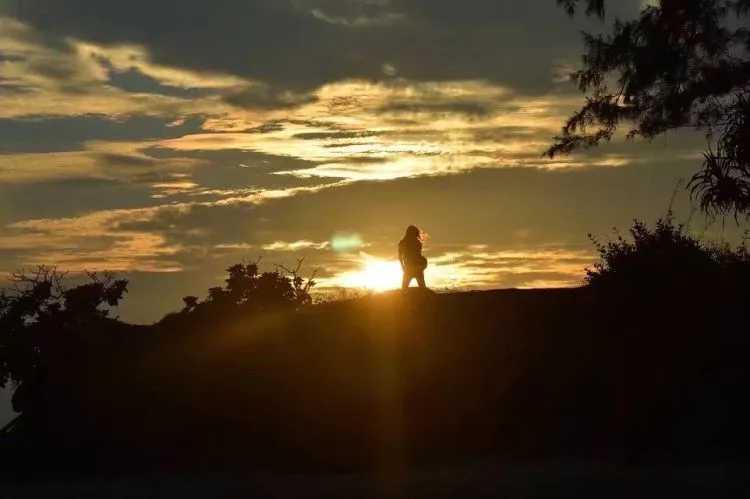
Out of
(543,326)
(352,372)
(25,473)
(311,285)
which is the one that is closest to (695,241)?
(543,326)

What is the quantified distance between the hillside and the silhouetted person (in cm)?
86

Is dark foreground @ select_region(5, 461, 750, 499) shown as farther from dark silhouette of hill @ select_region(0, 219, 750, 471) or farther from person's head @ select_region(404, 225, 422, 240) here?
person's head @ select_region(404, 225, 422, 240)

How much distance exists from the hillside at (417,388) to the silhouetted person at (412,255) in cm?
86

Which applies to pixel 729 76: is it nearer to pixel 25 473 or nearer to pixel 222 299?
pixel 222 299

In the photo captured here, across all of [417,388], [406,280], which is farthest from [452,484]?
[406,280]

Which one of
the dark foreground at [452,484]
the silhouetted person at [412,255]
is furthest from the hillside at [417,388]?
the dark foreground at [452,484]

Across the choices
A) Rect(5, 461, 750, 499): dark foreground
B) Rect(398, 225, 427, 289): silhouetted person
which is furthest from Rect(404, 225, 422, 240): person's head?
Rect(5, 461, 750, 499): dark foreground

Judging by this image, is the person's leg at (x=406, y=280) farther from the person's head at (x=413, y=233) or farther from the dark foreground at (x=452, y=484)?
the dark foreground at (x=452, y=484)

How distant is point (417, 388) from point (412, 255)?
3.92m

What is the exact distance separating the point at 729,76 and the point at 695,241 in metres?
5.18

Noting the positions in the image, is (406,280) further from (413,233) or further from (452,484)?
(452,484)

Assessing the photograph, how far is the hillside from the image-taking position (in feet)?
75.5

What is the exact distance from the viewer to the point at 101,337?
89.1 feet

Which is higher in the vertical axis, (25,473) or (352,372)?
(352,372)
